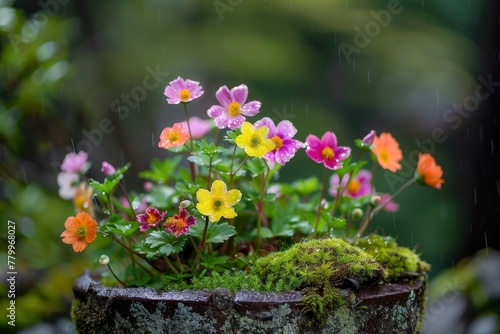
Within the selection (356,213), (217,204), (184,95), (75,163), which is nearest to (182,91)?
(184,95)

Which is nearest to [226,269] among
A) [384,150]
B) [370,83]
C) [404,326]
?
[404,326]

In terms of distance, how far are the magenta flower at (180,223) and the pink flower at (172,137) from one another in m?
0.12

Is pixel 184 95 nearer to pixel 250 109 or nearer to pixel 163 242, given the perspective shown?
pixel 250 109

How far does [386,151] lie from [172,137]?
1.49 ft

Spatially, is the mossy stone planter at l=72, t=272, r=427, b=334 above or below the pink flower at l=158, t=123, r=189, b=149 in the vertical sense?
below

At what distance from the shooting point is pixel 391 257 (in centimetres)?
102

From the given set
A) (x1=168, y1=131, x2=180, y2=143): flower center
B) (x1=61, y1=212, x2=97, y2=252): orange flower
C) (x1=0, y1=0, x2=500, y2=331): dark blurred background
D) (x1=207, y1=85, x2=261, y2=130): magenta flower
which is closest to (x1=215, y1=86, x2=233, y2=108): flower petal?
(x1=207, y1=85, x2=261, y2=130): magenta flower

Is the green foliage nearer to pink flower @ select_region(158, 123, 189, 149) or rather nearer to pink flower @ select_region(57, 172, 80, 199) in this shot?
pink flower @ select_region(158, 123, 189, 149)

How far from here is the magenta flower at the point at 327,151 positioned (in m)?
1.01

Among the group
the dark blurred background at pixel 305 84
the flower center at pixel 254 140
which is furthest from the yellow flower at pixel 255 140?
the dark blurred background at pixel 305 84

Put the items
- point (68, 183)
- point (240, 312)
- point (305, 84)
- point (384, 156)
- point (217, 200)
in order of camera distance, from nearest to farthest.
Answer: point (240, 312) → point (217, 200) → point (384, 156) → point (68, 183) → point (305, 84)

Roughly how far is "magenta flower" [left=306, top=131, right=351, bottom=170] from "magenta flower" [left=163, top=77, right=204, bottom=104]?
228 millimetres

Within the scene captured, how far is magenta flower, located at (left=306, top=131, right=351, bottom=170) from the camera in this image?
1.01 meters

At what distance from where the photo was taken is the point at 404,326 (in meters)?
0.90
